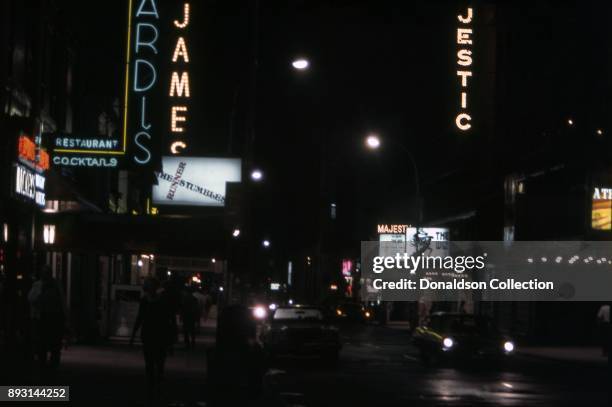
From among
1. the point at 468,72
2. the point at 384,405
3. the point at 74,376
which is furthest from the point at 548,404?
the point at 468,72

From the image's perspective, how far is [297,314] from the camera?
28.9m

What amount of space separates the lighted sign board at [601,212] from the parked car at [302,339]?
9.53 metres

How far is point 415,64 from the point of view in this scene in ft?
258

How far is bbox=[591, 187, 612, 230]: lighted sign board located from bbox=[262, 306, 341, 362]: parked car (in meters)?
9.53

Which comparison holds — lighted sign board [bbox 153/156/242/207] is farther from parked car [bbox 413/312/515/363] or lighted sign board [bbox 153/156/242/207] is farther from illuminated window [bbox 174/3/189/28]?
parked car [bbox 413/312/515/363]

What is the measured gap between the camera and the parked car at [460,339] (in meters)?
26.8

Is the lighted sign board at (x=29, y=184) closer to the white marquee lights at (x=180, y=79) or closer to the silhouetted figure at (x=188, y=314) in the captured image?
the white marquee lights at (x=180, y=79)

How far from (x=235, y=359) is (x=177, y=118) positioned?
12992 mm

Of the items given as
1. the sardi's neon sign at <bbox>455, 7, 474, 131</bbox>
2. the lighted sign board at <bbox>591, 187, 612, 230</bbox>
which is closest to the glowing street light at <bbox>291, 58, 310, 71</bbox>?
the lighted sign board at <bbox>591, 187, 612, 230</bbox>

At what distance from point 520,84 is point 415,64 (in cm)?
2855

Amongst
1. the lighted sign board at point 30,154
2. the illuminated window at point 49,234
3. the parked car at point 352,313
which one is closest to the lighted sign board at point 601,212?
the illuminated window at point 49,234

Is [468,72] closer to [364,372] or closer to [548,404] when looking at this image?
[364,372]

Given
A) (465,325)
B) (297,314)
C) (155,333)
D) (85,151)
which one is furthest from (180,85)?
(155,333)

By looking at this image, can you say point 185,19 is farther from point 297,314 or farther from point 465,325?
point 465,325
